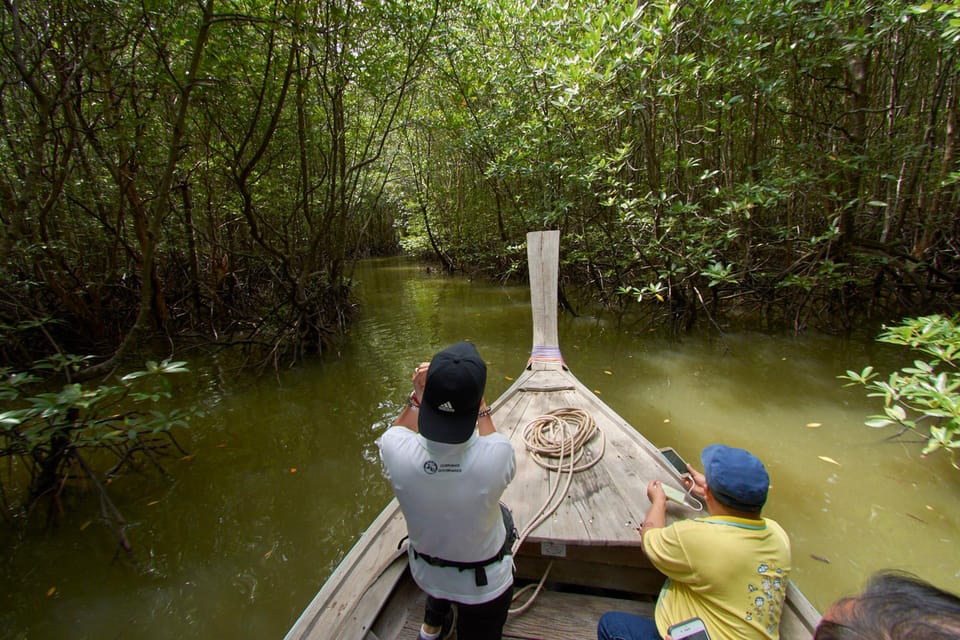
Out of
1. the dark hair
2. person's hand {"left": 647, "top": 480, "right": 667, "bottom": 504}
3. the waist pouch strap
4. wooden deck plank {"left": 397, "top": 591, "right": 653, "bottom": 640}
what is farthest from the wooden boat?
the dark hair

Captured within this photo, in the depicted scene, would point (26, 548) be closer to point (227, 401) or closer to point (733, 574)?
point (227, 401)

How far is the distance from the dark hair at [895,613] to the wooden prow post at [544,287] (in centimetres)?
344

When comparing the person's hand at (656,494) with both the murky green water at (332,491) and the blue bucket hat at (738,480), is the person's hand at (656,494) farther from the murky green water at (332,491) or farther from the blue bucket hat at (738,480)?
the murky green water at (332,491)

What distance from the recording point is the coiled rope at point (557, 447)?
1844 millimetres

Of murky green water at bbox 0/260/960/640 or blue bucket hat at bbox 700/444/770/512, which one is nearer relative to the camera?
blue bucket hat at bbox 700/444/770/512

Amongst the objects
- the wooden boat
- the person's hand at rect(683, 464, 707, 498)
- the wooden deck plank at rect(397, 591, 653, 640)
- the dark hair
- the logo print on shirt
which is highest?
the logo print on shirt

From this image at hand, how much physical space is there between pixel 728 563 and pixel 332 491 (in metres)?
2.86

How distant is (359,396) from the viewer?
4.93 metres

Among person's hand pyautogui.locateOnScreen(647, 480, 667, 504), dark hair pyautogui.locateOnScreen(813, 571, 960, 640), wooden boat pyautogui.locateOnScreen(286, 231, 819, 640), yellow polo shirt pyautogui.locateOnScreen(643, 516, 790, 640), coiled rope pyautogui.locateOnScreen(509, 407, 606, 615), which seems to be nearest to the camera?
dark hair pyautogui.locateOnScreen(813, 571, 960, 640)

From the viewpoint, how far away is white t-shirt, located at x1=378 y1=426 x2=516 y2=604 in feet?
3.76

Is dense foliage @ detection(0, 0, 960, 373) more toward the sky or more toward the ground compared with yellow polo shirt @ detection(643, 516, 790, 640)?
more toward the sky

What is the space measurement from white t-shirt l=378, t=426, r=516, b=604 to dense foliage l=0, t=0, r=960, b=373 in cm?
295

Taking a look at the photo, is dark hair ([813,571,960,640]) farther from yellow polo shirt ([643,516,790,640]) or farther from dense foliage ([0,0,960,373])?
dense foliage ([0,0,960,373])

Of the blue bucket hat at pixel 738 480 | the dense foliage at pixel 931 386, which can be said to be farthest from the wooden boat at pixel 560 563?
the dense foliage at pixel 931 386
